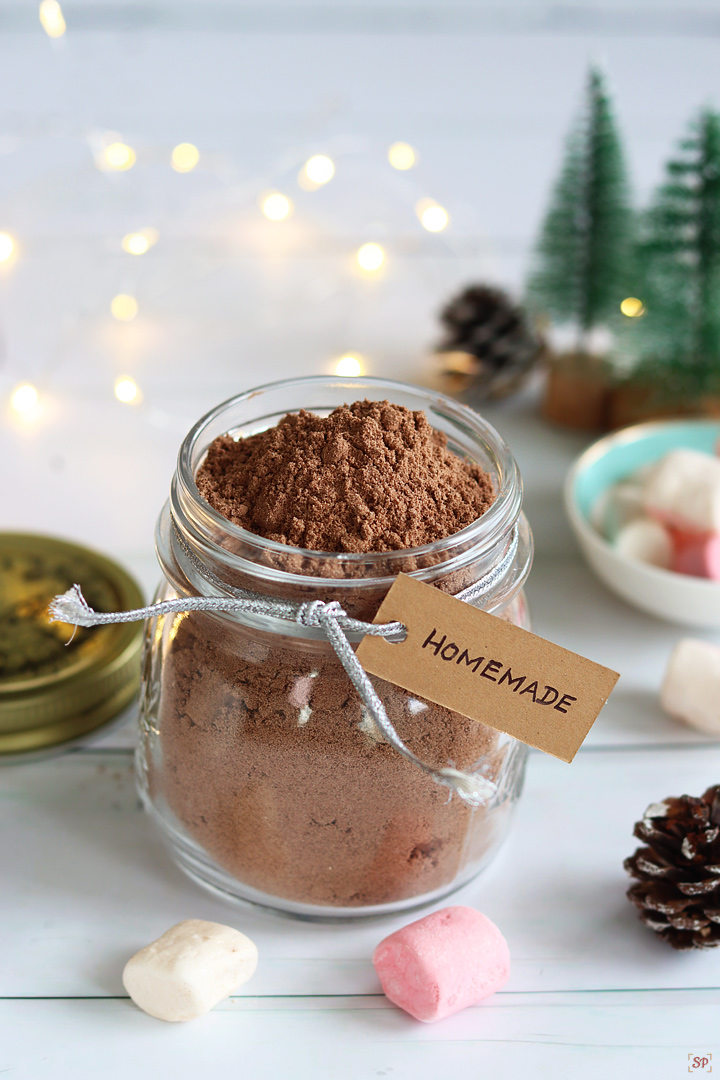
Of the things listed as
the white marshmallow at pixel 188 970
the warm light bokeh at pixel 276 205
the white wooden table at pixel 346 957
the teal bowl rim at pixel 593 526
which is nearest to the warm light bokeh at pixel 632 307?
the teal bowl rim at pixel 593 526

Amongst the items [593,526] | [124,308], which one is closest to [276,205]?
[124,308]

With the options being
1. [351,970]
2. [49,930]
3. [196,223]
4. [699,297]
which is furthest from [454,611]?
[196,223]

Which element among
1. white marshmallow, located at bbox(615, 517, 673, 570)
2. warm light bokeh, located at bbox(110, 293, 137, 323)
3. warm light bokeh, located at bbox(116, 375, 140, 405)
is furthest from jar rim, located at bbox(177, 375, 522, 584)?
warm light bokeh, located at bbox(110, 293, 137, 323)

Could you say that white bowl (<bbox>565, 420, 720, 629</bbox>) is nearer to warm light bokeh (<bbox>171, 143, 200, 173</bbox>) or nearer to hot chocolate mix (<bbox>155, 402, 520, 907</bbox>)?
hot chocolate mix (<bbox>155, 402, 520, 907</bbox>)

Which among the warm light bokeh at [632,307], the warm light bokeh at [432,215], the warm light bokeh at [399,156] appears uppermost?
the warm light bokeh at [399,156]

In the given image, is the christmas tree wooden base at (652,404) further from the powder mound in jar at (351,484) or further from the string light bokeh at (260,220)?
the powder mound in jar at (351,484)

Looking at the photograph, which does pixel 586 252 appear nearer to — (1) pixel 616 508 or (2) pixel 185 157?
(1) pixel 616 508

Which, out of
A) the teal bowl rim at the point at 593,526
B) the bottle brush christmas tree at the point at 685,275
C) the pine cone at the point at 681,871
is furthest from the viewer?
the bottle brush christmas tree at the point at 685,275
